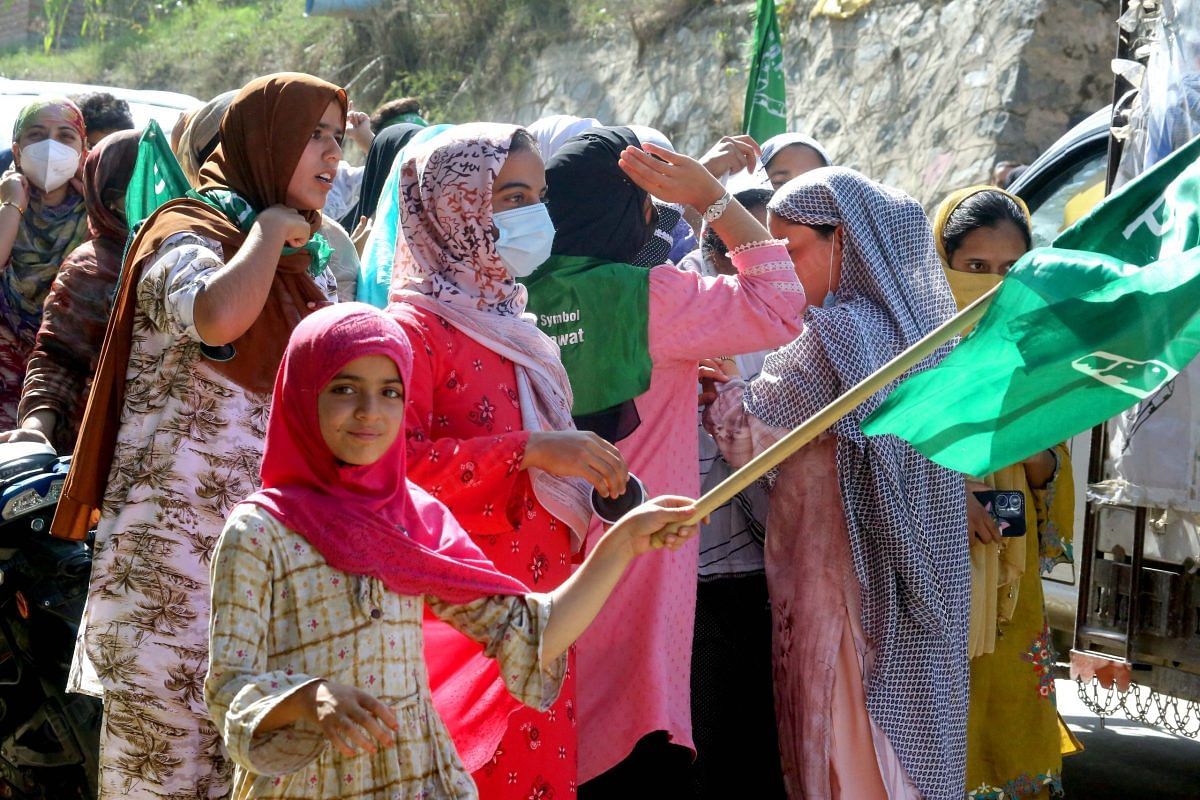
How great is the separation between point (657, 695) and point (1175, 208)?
1617mm

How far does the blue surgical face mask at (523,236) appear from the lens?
9.84 feet

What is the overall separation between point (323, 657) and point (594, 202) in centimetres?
153

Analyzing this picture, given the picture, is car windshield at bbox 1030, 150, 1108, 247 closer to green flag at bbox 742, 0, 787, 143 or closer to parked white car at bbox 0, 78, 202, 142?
green flag at bbox 742, 0, 787, 143

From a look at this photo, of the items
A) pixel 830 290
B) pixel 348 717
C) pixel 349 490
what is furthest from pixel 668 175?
pixel 348 717

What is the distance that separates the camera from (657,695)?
11.0 ft

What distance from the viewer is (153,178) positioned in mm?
3596

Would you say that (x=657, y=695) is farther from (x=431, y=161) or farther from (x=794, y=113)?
(x=794, y=113)

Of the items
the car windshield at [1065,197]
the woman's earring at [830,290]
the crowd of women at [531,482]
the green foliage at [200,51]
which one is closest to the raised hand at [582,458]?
the crowd of women at [531,482]

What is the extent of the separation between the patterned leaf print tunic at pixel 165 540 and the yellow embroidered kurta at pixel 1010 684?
2012mm

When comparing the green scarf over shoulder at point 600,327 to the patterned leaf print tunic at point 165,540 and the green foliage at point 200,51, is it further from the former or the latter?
the green foliage at point 200,51

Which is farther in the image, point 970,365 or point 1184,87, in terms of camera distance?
point 1184,87

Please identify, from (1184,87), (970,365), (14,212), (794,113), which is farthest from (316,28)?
(970,365)

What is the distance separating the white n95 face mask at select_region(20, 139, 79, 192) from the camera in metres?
4.90

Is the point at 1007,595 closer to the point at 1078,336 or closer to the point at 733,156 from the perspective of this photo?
the point at 733,156
